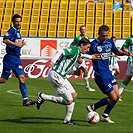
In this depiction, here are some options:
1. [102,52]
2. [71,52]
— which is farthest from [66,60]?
[102,52]

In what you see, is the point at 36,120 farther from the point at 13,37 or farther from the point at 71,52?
the point at 13,37

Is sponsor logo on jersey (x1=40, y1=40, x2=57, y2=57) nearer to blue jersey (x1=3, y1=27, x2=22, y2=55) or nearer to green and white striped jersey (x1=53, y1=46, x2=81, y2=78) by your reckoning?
blue jersey (x1=3, y1=27, x2=22, y2=55)

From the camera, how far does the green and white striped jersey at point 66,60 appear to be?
1030 cm

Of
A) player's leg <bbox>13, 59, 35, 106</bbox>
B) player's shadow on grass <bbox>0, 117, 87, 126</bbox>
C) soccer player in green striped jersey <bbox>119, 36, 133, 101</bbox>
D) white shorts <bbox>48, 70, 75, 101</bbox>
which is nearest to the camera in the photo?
white shorts <bbox>48, 70, 75, 101</bbox>

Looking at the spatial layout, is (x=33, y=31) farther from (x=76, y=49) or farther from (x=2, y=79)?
(x=76, y=49)

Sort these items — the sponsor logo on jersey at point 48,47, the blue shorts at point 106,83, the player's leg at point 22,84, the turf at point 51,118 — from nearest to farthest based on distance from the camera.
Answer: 1. the turf at point 51,118
2. the blue shorts at point 106,83
3. the player's leg at point 22,84
4. the sponsor logo on jersey at point 48,47

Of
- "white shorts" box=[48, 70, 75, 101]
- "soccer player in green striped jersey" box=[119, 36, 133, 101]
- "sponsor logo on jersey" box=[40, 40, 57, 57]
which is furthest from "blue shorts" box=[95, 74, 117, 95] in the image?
"sponsor logo on jersey" box=[40, 40, 57, 57]

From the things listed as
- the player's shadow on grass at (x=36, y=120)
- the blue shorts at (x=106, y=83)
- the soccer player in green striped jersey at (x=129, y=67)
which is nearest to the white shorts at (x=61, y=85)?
the player's shadow on grass at (x=36, y=120)

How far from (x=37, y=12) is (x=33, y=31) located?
6.17 ft

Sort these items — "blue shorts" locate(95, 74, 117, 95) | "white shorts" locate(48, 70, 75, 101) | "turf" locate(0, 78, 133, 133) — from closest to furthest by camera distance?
"turf" locate(0, 78, 133, 133) → "white shorts" locate(48, 70, 75, 101) → "blue shorts" locate(95, 74, 117, 95)

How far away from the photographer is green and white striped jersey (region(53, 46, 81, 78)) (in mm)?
10305

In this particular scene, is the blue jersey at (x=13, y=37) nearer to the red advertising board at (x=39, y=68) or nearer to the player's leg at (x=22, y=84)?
the player's leg at (x=22, y=84)

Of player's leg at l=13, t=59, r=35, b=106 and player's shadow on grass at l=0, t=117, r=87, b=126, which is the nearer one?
player's shadow on grass at l=0, t=117, r=87, b=126

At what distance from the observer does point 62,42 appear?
85.7 ft
